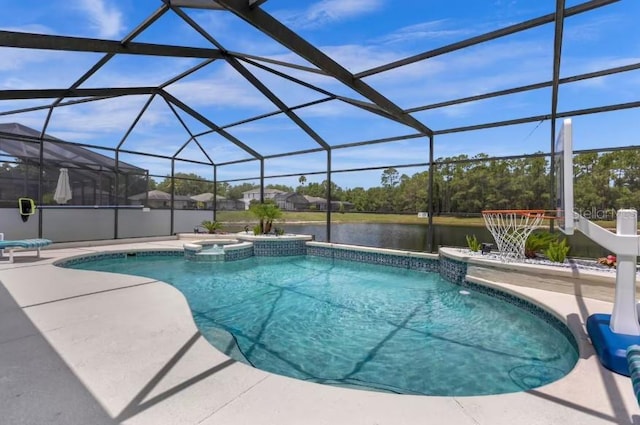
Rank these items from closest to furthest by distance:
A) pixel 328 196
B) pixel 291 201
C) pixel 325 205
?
pixel 328 196, pixel 325 205, pixel 291 201

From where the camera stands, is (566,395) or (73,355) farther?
(73,355)

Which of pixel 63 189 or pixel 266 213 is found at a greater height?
pixel 63 189

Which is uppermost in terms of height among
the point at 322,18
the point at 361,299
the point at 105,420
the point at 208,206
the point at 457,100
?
the point at 322,18

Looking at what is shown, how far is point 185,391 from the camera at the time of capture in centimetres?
195

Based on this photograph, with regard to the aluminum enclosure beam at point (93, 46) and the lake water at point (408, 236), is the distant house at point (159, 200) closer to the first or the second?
the lake water at point (408, 236)

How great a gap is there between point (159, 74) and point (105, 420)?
7.13 meters

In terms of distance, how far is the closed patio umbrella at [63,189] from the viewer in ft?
29.8

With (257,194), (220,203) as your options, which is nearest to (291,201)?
(257,194)

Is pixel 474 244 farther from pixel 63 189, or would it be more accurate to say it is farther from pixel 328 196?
pixel 63 189

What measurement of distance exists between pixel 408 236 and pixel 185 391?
7.23m

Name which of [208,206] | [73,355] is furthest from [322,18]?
[208,206]

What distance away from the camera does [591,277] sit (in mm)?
4355

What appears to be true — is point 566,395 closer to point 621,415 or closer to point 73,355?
point 621,415

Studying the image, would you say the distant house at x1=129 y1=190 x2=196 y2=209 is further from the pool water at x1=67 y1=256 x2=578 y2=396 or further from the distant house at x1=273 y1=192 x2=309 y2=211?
the pool water at x1=67 y1=256 x2=578 y2=396
